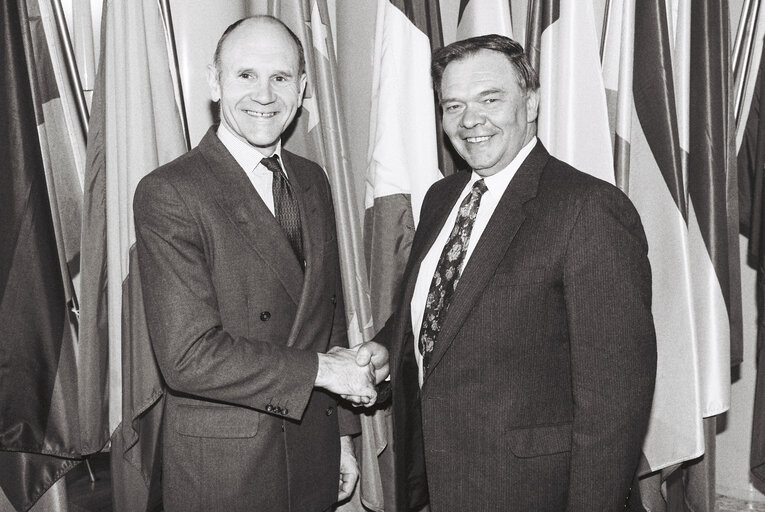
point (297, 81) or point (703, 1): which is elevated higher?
point (703, 1)

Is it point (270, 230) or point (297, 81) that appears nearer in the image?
point (270, 230)

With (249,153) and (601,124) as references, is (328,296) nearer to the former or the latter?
(249,153)

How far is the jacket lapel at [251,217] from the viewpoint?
171cm

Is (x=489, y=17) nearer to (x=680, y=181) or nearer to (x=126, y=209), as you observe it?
(x=680, y=181)

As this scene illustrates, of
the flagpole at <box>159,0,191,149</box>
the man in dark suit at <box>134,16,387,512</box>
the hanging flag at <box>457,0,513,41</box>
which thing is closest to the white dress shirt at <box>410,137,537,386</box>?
the man in dark suit at <box>134,16,387,512</box>

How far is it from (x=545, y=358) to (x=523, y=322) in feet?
0.36

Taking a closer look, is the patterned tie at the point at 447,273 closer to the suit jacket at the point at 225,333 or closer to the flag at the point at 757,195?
the suit jacket at the point at 225,333

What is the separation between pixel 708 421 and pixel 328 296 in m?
1.67

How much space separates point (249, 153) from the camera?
185 centimetres

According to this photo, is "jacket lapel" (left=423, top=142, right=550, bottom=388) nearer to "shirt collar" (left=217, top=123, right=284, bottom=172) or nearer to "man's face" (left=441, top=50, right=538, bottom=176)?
"man's face" (left=441, top=50, right=538, bottom=176)

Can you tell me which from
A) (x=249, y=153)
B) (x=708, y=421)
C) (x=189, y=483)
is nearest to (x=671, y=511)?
(x=708, y=421)

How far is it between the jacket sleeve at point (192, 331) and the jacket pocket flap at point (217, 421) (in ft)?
0.18

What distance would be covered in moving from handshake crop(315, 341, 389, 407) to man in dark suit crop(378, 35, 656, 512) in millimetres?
172

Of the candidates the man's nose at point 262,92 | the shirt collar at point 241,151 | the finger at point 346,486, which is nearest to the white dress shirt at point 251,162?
the shirt collar at point 241,151
